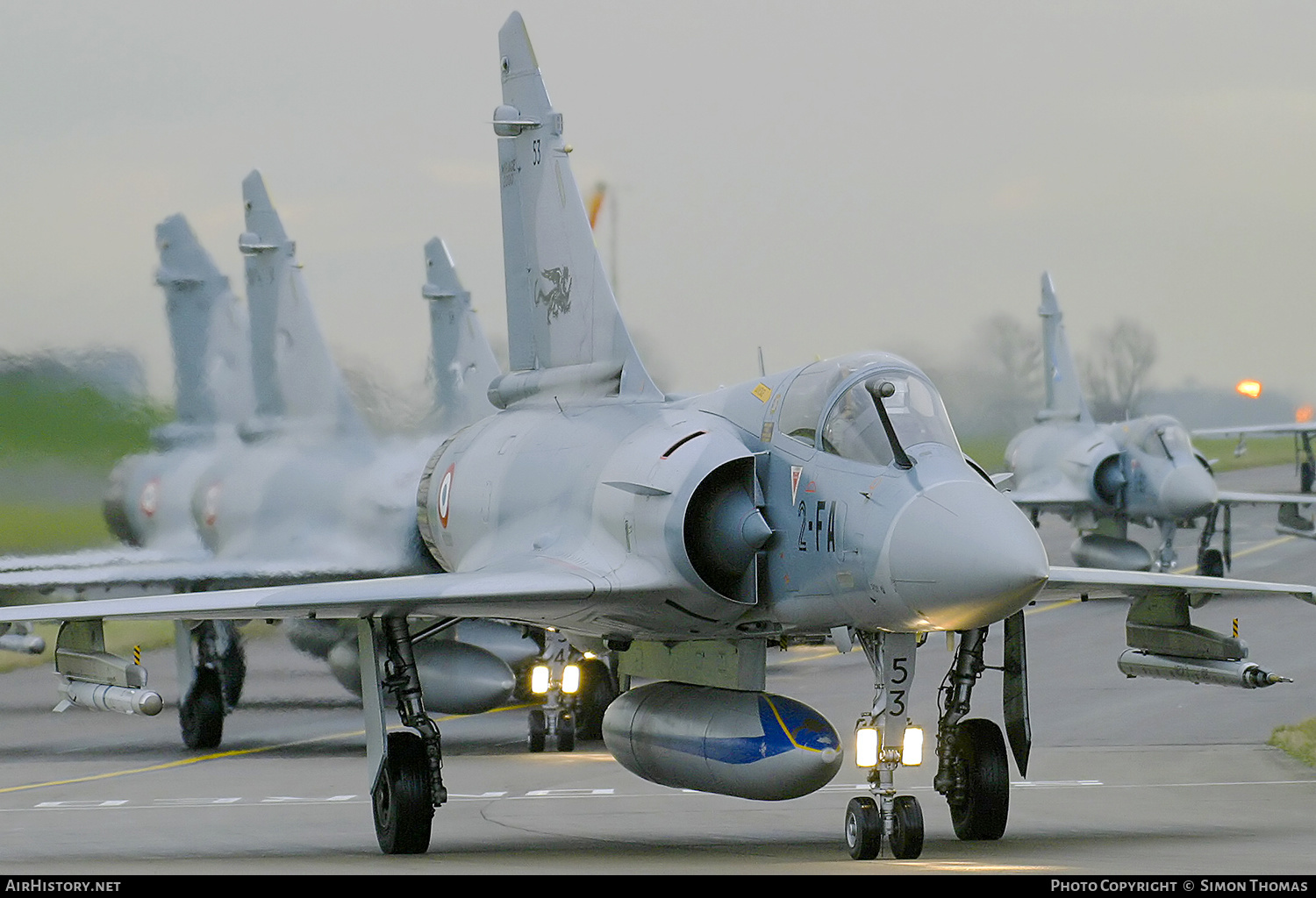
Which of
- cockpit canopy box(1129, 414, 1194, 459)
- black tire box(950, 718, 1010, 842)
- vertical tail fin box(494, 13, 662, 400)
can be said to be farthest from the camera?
cockpit canopy box(1129, 414, 1194, 459)

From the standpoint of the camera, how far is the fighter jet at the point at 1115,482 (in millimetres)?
28812

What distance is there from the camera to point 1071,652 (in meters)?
24.9

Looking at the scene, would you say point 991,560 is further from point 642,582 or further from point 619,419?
point 619,419

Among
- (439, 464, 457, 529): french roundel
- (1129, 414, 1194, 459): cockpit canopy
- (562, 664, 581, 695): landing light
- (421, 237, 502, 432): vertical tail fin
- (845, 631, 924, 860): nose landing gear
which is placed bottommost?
(562, 664, 581, 695): landing light

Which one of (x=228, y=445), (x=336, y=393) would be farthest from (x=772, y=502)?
(x=228, y=445)

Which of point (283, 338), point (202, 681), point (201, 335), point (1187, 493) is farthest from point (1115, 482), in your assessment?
point (202, 681)

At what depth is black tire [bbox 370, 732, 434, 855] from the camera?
10680 millimetres

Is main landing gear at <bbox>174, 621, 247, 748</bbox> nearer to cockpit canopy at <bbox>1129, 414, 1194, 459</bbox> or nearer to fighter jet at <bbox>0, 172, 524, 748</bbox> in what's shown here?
fighter jet at <bbox>0, 172, 524, 748</bbox>

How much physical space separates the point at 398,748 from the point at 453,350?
39.9 ft

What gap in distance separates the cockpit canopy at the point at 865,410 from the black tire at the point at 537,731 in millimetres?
7471

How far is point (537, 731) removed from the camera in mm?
17000

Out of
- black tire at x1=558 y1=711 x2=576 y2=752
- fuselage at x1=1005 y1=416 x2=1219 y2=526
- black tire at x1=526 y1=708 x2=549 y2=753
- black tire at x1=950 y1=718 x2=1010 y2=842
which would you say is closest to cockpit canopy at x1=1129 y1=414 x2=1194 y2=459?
fuselage at x1=1005 y1=416 x2=1219 y2=526

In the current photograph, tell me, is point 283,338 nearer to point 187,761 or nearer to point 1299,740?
point 187,761

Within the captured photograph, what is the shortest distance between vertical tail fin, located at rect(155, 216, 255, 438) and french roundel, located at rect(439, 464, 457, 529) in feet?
27.0
